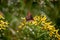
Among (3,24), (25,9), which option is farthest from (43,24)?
(3,24)

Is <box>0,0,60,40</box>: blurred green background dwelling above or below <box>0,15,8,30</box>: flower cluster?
above

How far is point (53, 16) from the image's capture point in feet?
11.5

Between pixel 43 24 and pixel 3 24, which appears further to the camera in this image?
pixel 43 24

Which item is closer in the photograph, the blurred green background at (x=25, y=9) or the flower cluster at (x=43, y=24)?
the blurred green background at (x=25, y=9)

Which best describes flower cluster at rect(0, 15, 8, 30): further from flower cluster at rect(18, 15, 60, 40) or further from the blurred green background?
flower cluster at rect(18, 15, 60, 40)

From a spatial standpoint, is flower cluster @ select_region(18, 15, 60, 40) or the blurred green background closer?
the blurred green background

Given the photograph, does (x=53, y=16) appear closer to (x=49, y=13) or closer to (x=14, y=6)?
(x=49, y=13)

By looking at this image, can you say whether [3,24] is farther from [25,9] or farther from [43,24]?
[43,24]

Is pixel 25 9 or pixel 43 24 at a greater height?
pixel 25 9

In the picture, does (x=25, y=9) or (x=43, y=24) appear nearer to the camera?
(x=25, y=9)

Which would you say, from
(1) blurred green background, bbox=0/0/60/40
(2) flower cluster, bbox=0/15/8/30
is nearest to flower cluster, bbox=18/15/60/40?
(1) blurred green background, bbox=0/0/60/40

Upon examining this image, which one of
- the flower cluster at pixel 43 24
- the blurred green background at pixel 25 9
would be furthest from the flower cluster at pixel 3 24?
the flower cluster at pixel 43 24

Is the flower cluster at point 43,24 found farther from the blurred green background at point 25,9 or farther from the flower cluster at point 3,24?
the flower cluster at point 3,24

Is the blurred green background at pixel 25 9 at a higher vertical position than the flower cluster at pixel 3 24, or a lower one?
higher
